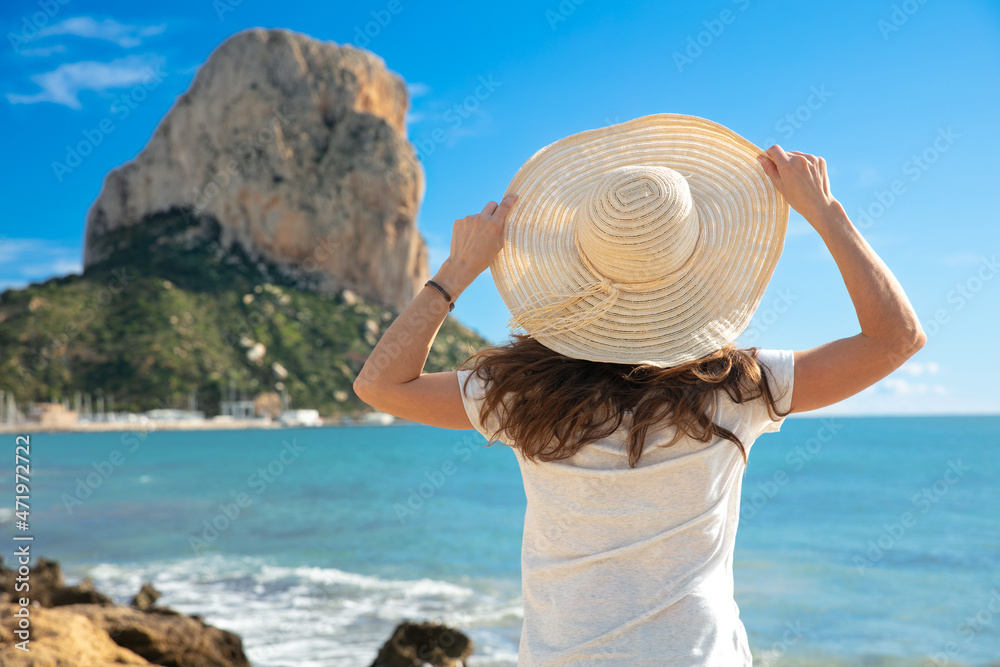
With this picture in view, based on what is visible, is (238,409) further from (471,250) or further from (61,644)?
(471,250)

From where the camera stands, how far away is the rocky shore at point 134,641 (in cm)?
365

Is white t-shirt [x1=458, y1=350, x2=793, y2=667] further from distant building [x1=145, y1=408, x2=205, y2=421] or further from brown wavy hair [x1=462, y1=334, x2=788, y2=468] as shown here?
distant building [x1=145, y1=408, x2=205, y2=421]

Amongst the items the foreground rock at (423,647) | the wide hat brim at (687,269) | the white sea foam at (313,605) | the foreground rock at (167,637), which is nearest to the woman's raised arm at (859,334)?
the wide hat brim at (687,269)

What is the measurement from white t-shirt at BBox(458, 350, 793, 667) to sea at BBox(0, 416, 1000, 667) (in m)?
5.57

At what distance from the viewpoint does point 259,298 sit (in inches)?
2063

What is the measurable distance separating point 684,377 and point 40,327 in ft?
169

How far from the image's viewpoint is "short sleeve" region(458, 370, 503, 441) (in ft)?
4.22

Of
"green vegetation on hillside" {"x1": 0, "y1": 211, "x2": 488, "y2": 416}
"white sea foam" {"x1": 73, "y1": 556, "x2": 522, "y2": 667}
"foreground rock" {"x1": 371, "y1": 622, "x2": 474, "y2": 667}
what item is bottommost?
"white sea foam" {"x1": 73, "y1": 556, "x2": 522, "y2": 667}

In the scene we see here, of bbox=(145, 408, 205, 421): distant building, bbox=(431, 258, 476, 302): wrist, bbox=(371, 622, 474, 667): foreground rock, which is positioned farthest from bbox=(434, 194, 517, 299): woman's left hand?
bbox=(145, 408, 205, 421): distant building

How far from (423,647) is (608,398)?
14.6ft

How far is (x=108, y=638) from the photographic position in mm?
4238

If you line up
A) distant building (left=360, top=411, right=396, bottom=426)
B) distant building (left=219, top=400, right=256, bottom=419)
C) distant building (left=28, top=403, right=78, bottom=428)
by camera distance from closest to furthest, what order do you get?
distant building (left=28, top=403, right=78, bottom=428) < distant building (left=219, top=400, right=256, bottom=419) < distant building (left=360, top=411, right=396, bottom=426)

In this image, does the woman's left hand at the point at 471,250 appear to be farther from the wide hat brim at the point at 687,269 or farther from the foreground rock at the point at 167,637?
the foreground rock at the point at 167,637

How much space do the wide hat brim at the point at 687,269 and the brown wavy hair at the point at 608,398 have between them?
3 centimetres
